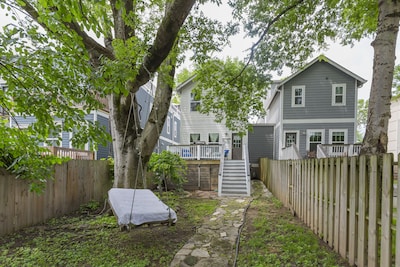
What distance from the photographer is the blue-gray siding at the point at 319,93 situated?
12508 millimetres

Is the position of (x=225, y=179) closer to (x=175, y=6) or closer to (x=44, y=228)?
(x=44, y=228)

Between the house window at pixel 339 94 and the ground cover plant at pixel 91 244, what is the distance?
11227 millimetres

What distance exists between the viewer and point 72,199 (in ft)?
18.6

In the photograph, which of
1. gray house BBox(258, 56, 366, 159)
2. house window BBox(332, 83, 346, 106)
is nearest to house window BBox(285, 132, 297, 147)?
gray house BBox(258, 56, 366, 159)

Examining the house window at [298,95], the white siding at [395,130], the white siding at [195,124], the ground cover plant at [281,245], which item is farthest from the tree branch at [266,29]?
the white siding at [395,130]

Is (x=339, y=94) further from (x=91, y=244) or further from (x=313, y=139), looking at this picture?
(x=91, y=244)

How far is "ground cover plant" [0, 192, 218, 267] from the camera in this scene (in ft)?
10.2

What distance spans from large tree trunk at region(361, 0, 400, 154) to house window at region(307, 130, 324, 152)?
959 cm

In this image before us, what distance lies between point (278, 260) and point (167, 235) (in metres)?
2.01

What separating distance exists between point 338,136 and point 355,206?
11269mm

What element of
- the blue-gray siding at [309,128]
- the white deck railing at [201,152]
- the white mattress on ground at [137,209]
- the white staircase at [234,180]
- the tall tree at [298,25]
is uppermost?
the tall tree at [298,25]

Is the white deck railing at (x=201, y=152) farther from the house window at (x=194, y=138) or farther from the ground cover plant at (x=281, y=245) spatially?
the ground cover plant at (x=281, y=245)

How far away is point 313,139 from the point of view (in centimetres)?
1274

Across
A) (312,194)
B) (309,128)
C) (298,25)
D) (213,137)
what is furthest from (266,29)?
(213,137)
